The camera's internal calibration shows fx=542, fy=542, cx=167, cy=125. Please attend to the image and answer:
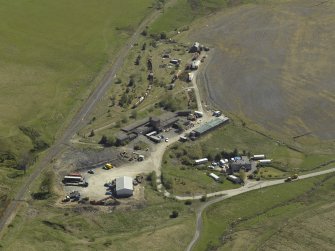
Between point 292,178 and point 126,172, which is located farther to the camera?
point 292,178

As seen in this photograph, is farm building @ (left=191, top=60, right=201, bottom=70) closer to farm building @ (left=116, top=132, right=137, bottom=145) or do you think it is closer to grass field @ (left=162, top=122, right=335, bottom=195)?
grass field @ (left=162, top=122, right=335, bottom=195)

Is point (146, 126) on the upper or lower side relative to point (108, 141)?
lower

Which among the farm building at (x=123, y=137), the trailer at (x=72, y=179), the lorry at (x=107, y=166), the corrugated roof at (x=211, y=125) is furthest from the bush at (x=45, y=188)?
the corrugated roof at (x=211, y=125)

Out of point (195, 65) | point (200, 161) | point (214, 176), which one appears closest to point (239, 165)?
point (214, 176)

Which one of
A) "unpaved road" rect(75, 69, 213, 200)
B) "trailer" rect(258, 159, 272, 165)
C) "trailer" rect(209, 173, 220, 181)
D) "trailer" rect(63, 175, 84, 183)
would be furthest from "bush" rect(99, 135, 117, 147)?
"trailer" rect(258, 159, 272, 165)

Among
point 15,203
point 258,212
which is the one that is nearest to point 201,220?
point 258,212

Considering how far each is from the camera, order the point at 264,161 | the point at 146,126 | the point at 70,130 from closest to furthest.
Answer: the point at 264,161 < the point at 70,130 < the point at 146,126

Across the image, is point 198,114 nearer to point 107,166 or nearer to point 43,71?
point 107,166
